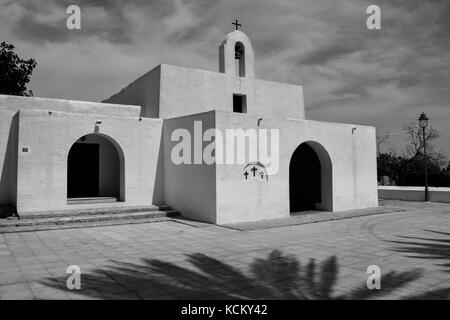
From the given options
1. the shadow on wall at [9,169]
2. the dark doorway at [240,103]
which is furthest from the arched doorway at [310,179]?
the shadow on wall at [9,169]

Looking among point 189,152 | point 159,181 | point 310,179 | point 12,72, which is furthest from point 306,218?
point 12,72

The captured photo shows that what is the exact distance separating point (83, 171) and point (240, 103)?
25.0ft

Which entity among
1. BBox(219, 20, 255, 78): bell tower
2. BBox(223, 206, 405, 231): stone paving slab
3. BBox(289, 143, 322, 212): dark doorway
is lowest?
BBox(223, 206, 405, 231): stone paving slab

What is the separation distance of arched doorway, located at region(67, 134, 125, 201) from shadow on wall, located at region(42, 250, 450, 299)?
933 centimetres

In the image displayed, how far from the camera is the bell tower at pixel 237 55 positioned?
1598 cm

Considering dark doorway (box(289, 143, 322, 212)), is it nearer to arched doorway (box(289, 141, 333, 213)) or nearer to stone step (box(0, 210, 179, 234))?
arched doorway (box(289, 141, 333, 213))

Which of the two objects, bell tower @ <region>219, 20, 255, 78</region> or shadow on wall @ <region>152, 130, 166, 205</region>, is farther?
bell tower @ <region>219, 20, 255, 78</region>

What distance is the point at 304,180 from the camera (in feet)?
51.9

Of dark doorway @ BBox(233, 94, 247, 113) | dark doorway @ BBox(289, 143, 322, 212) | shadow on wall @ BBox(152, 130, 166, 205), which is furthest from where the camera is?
dark doorway @ BBox(233, 94, 247, 113)

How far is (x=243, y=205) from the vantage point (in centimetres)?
1188

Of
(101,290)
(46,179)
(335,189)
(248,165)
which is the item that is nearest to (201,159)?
(248,165)

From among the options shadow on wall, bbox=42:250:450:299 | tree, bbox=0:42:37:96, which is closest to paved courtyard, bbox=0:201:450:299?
shadow on wall, bbox=42:250:450:299

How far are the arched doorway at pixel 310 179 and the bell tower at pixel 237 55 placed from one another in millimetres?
4409

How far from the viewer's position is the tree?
2495 cm
